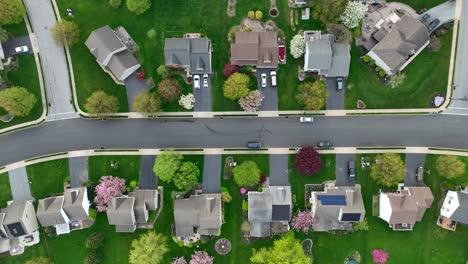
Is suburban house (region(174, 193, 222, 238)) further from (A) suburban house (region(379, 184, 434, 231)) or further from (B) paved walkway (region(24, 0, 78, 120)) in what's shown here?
(A) suburban house (region(379, 184, 434, 231))

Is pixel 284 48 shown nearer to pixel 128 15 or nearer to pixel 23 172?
pixel 128 15

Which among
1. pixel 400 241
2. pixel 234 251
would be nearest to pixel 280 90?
pixel 234 251

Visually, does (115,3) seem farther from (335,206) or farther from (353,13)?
(335,206)

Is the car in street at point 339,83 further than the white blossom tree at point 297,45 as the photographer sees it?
Yes

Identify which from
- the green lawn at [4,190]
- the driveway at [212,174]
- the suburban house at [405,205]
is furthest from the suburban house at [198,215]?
the green lawn at [4,190]

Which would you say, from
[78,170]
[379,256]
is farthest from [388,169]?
[78,170]

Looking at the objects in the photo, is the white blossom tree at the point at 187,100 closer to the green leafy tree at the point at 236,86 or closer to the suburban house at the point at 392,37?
the green leafy tree at the point at 236,86

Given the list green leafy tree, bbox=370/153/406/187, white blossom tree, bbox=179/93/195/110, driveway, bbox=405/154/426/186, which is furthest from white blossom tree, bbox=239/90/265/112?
driveway, bbox=405/154/426/186
